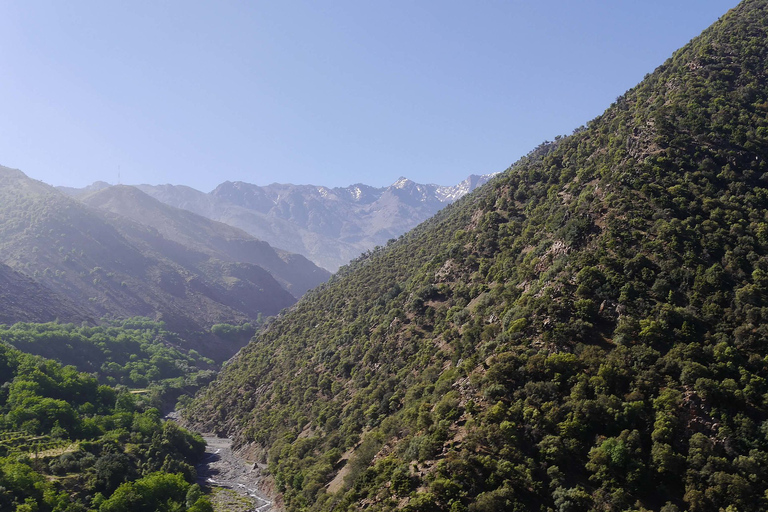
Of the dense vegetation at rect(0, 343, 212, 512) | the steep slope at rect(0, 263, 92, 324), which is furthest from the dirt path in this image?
the steep slope at rect(0, 263, 92, 324)

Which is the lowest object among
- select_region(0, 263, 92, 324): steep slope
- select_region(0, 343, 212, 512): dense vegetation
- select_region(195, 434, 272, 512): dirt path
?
select_region(195, 434, 272, 512): dirt path

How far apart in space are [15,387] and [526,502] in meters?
78.6

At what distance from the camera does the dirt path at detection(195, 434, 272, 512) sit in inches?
2699

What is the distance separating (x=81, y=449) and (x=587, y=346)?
64.1m

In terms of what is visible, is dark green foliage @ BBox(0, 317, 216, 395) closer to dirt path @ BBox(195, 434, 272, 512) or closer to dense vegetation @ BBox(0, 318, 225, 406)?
dense vegetation @ BBox(0, 318, 225, 406)

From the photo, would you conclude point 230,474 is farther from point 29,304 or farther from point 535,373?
point 29,304

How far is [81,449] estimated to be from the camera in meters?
65.6

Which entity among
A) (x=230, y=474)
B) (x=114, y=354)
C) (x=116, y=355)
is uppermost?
(x=114, y=354)

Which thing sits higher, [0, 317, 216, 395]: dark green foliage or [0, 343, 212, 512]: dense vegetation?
[0, 317, 216, 395]: dark green foliage

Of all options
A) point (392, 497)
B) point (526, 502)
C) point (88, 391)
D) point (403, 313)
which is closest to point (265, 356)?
point (88, 391)

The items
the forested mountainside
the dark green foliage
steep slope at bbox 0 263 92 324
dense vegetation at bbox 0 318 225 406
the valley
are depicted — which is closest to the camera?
the forested mountainside

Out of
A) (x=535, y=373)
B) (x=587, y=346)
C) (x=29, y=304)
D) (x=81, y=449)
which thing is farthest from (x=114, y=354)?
(x=587, y=346)

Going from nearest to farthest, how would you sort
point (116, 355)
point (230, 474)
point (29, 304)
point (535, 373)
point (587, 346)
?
point (535, 373) < point (587, 346) < point (230, 474) < point (116, 355) < point (29, 304)

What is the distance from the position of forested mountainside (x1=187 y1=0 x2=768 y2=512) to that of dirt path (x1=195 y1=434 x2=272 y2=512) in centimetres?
372
